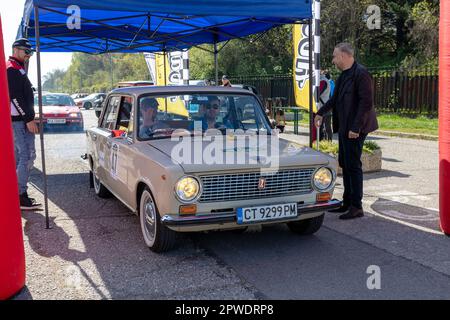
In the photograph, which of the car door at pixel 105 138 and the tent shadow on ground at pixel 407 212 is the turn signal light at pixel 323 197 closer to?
the tent shadow on ground at pixel 407 212

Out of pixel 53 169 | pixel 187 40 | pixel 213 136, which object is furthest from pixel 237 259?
pixel 187 40

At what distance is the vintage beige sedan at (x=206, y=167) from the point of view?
4.09m

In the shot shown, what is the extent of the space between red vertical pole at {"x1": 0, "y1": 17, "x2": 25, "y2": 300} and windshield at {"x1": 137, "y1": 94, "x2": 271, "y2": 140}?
1581 mm

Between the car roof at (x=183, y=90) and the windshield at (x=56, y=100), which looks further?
the windshield at (x=56, y=100)

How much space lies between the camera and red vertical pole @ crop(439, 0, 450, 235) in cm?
478

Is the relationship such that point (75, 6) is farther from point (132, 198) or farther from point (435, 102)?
point (435, 102)

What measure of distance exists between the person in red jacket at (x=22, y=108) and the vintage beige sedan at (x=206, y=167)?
1.11 m

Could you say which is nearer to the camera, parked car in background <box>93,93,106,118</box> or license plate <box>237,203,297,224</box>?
license plate <box>237,203,297,224</box>

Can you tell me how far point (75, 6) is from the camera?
5.25m

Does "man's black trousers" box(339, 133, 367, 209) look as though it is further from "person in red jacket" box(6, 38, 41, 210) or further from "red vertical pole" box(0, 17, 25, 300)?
"person in red jacket" box(6, 38, 41, 210)

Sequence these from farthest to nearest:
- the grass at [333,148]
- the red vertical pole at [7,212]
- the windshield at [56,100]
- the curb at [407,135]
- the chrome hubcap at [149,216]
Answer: the windshield at [56,100], the curb at [407,135], the grass at [333,148], the chrome hubcap at [149,216], the red vertical pole at [7,212]

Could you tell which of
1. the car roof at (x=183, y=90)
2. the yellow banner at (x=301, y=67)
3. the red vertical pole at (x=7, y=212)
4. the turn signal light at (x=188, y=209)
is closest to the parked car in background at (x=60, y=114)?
the yellow banner at (x=301, y=67)

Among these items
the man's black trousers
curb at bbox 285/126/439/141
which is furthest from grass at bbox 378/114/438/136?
the man's black trousers

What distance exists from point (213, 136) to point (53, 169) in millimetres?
5535
